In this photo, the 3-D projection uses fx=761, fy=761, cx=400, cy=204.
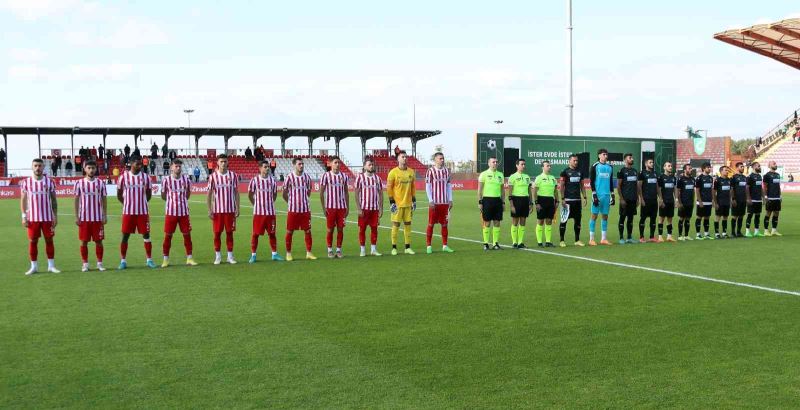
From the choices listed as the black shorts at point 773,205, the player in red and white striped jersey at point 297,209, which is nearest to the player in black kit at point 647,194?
the black shorts at point 773,205

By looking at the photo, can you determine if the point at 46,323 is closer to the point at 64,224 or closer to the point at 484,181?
the point at 484,181

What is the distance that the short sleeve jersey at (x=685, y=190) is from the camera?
16719 millimetres

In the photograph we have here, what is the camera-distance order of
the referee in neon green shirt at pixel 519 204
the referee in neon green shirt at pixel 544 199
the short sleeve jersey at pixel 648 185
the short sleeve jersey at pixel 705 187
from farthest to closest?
the short sleeve jersey at pixel 705 187 < the short sleeve jersey at pixel 648 185 < the referee in neon green shirt at pixel 544 199 < the referee in neon green shirt at pixel 519 204

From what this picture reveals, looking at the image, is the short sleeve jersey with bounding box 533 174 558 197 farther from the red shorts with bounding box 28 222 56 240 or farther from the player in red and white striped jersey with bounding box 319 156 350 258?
the red shorts with bounding box 28 222 56 240

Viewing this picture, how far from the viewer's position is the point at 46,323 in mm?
7629

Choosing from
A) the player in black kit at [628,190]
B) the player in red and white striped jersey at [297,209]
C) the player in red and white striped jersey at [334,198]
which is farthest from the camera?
the player in black kit at [628,190]

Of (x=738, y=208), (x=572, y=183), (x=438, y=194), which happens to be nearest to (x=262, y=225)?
(x=438, y=194)

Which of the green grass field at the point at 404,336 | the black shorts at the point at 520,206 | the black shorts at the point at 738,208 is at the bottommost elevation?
the green grass field at the point at 404,336

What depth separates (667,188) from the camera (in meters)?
16.4

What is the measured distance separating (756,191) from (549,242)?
235 inches

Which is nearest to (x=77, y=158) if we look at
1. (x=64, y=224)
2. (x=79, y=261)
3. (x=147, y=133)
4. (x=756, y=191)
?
(x=147, y=133)

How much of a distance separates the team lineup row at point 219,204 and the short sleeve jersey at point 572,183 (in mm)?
2598

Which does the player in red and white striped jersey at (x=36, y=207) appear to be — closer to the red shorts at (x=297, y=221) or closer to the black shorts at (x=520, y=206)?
the red shorts at (x=297, y=221)

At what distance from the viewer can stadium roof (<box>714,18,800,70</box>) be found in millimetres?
44469
